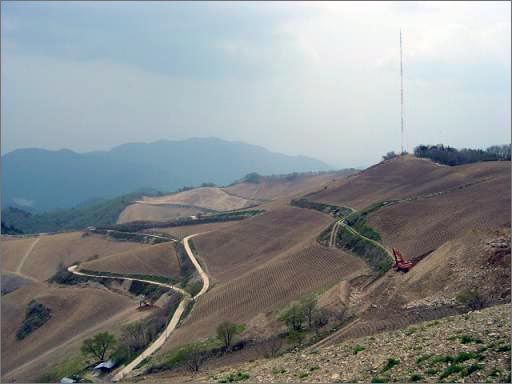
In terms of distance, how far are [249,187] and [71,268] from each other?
125221mm

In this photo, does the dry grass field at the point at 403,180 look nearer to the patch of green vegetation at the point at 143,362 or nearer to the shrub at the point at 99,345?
the shrub at the point at 99,345

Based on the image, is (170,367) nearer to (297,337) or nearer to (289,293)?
(297,337)

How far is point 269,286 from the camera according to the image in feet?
144

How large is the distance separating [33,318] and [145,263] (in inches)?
632

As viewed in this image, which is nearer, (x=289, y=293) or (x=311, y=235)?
(x=289, y=293)

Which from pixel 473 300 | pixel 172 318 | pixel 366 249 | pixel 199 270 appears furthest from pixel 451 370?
pixel 199 270

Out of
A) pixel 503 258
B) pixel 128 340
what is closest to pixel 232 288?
pixel 128 340

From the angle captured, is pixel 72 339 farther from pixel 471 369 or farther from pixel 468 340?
pixel 471 369

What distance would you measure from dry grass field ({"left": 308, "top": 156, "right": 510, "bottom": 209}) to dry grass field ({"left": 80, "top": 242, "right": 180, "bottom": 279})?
85.7 ft

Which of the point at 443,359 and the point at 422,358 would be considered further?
the point at 422,358

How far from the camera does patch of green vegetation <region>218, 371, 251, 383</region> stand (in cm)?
1803

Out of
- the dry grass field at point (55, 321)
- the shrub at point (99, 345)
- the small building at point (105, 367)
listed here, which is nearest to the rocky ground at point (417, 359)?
the small building at point (105, 367)

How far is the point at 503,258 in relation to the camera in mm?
30703

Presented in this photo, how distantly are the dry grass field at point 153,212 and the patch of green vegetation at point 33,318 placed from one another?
95.5 meters
